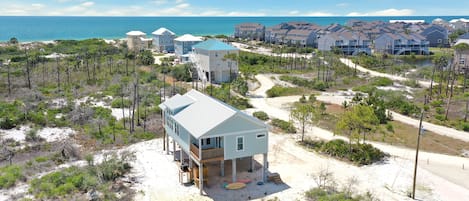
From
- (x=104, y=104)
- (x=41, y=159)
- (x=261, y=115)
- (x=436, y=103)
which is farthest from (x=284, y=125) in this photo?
(x=436, y=103)

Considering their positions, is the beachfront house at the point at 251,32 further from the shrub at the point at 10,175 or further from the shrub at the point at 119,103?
the shrub at the point at 10,175

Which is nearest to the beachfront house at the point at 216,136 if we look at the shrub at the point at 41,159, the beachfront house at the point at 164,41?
the shrub at the point at 41,159

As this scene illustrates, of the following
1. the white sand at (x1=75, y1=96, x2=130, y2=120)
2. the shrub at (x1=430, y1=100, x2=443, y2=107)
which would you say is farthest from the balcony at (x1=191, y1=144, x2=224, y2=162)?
the shrub at (x1=430, y1=100, x2=443, y2=107)

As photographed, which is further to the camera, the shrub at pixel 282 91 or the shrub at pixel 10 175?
the shrub at pixel 282 91

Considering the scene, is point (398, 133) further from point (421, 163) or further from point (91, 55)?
point (91, 55)

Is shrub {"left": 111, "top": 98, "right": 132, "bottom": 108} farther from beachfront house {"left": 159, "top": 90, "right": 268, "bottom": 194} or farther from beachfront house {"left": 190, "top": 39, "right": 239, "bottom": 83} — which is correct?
beachfront house {"left": 159, "top": 90, "right": 268, "bottom": 194}

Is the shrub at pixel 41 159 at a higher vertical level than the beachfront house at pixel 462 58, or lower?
lower

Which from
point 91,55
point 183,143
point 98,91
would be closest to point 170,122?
point 183,143
